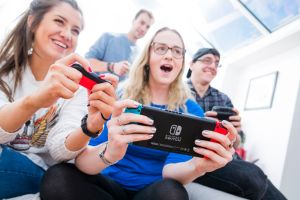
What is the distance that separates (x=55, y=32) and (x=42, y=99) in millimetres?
454

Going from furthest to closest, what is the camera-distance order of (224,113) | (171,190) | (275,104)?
1. (275,104)
2. (224,113)
3. (171,190)

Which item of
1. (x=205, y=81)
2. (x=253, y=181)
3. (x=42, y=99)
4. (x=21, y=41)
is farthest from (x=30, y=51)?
(x=205, y=81)

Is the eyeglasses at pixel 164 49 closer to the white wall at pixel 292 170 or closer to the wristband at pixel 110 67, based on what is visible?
the wristband at pixel 110 67

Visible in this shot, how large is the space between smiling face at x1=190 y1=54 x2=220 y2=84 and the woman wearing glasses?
2.18ft

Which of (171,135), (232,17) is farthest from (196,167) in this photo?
(232,17)

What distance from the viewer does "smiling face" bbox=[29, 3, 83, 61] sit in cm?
111

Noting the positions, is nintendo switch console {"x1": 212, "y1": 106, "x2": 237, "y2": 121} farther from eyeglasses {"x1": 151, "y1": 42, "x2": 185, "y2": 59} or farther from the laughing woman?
the laughing woman

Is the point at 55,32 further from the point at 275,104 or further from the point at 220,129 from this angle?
the point at 275,104

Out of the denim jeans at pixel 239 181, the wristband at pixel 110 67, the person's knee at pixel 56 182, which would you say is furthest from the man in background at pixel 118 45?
the person's knee at pixel 56 182

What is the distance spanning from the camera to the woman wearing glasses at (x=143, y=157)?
0.81 meters

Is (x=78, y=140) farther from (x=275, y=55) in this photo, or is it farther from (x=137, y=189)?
(x=275, y=55)

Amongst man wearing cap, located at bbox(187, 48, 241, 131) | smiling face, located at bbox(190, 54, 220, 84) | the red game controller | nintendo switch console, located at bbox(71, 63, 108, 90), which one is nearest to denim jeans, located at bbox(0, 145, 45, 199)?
nintendo switch console, located at bbox(71, 63, 108, 90)

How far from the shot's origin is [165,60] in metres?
1.37

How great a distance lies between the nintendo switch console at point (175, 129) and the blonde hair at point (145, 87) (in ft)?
1.58
